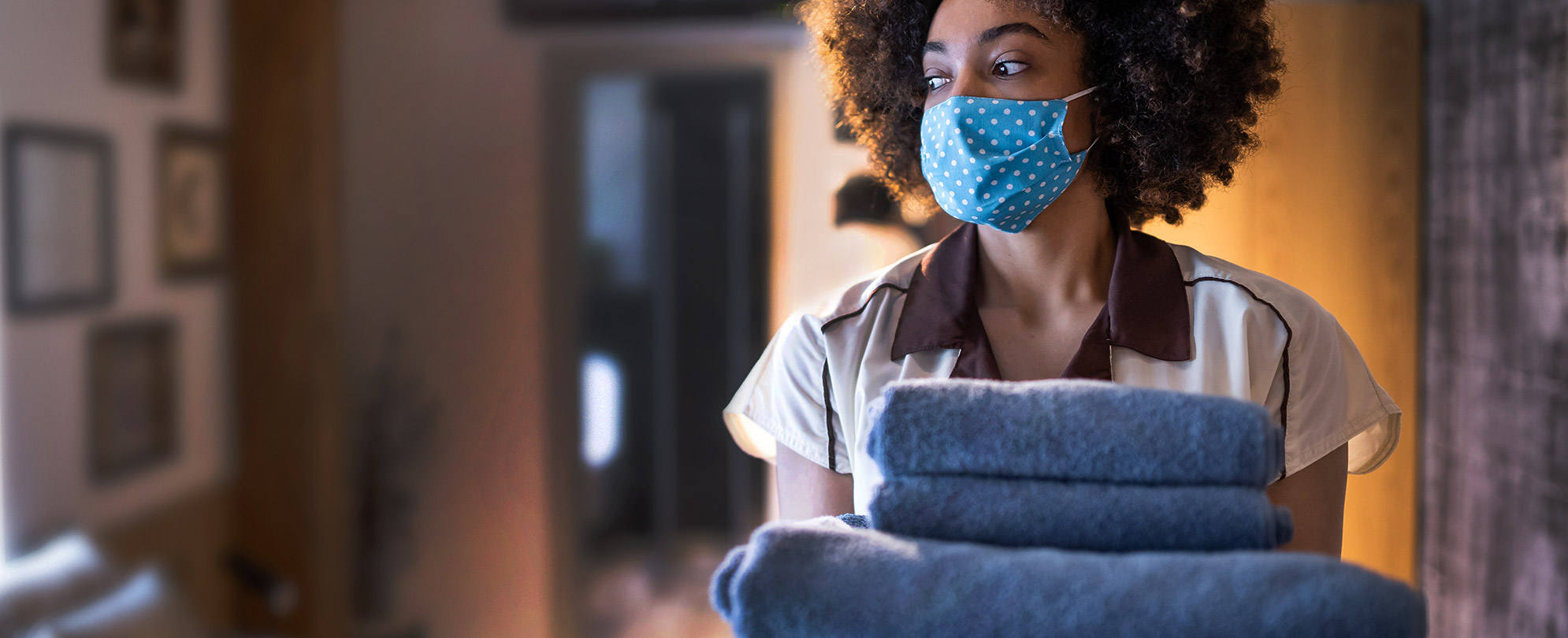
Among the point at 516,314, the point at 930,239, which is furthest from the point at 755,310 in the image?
the point at 930,239

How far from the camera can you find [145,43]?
93 centimetres

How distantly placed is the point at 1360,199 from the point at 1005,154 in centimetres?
73

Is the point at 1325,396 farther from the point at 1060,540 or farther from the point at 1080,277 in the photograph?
the point at 1060,540

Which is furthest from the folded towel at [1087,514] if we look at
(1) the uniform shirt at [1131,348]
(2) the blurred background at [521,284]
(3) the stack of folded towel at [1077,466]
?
(2) the blurred background at [521,284]

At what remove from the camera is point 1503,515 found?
113 centimetres

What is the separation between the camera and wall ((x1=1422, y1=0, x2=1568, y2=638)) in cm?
106

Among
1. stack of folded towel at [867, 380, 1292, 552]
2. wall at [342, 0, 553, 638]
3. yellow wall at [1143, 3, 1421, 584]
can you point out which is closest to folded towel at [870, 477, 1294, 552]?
stack of folded towel at [867, 380, 1292, 552]

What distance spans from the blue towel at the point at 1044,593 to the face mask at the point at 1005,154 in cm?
29

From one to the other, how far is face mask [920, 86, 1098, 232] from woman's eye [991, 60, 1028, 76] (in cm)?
2

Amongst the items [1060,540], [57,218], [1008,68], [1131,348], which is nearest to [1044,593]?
[1060,540]

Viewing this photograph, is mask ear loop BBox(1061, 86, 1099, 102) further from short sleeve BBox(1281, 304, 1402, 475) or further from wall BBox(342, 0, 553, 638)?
wall BBox(342, 0, 553, 638)

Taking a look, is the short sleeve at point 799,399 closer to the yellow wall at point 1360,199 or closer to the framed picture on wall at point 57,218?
the yellow wall at point 1360,199

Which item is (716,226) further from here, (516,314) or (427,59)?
(427,59)

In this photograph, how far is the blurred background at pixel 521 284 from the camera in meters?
0.92
